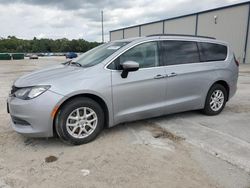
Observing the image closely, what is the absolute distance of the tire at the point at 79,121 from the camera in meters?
3.42

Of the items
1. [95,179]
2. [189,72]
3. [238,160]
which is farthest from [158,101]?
[95,179]

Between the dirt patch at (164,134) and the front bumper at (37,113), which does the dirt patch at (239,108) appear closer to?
the dirt patch at (164,134)

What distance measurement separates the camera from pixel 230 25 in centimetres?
2427

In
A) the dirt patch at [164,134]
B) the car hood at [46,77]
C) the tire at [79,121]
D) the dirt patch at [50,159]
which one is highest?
the car hood at [46,77]

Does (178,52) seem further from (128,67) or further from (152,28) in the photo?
(152,28)

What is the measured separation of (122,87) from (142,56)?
745mm

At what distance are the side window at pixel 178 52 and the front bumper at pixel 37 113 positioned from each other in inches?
Result: 83.7

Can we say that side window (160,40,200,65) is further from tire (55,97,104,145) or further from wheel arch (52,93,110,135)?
tire (55,97,104,145)

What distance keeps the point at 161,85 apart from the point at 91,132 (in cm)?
151

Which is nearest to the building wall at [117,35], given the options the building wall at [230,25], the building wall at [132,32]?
the building wall at [132,32]

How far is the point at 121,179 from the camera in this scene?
8.85ft

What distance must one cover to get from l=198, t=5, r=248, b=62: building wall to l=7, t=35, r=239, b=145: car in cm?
2100

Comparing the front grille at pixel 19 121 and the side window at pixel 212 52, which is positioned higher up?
the side window at pixel 212 52

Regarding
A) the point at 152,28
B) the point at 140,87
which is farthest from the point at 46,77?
the point at 152,28
